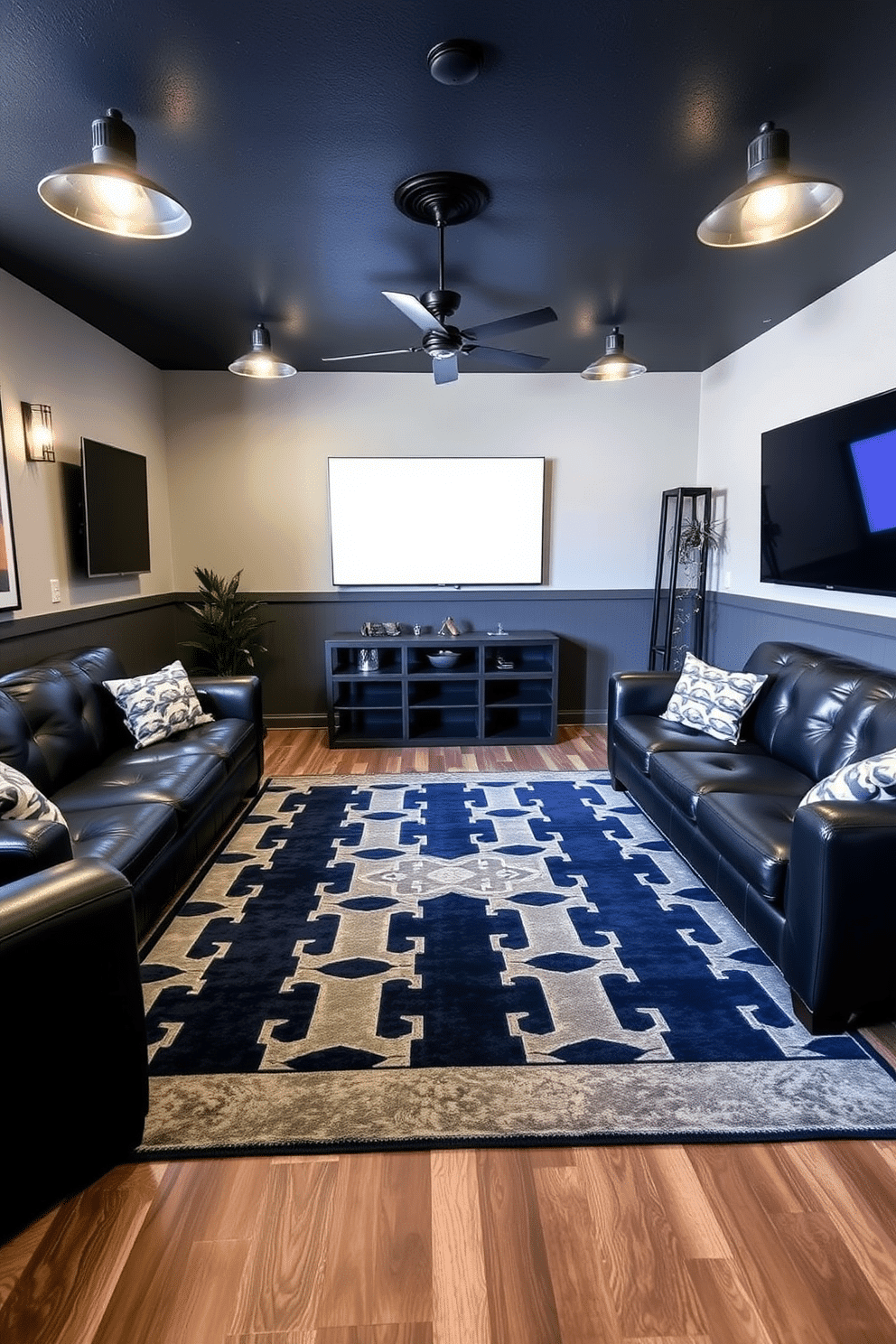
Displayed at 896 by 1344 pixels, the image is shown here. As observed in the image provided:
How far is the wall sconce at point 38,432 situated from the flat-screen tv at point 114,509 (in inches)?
8.1

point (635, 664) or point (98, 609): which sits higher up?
point (98, 609)

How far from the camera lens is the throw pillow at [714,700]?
11.4ft

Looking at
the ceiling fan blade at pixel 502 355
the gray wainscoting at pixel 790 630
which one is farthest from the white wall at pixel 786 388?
the ceiling fan blade at pixel 502 355

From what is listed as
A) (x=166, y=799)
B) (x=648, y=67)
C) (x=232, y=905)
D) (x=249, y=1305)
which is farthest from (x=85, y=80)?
(x=249, y=1305)

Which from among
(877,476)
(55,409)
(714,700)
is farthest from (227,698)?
(877,476)

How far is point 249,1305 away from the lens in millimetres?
1319

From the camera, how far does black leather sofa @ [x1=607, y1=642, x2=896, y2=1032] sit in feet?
6.13

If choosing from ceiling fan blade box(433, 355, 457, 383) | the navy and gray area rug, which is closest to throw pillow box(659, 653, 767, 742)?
the navy and gray area rug

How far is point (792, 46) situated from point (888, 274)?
5.59ft

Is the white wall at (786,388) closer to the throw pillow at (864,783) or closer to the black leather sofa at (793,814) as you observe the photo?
the black leather sofa at (793,814)

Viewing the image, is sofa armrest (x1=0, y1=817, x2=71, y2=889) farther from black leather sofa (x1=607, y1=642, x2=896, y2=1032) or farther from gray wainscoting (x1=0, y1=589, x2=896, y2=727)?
gray wainscoting (x1=0, y1=589, x2=896, y2=727)

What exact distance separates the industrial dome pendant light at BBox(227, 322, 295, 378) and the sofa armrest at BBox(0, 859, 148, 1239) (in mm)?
2917

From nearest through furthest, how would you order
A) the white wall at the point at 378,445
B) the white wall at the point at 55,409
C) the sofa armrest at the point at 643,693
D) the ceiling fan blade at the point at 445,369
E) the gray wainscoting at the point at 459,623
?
1. the white wall at the point at 55,409
2. the ceiling fan blade at the point at 445,369
3. the sofa armrest at the point at 643,693
4. the white wall at the point at 378,445
5. the gray wainscoting at the point at 459,623

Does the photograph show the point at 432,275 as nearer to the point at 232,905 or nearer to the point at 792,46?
the point at 792,46
